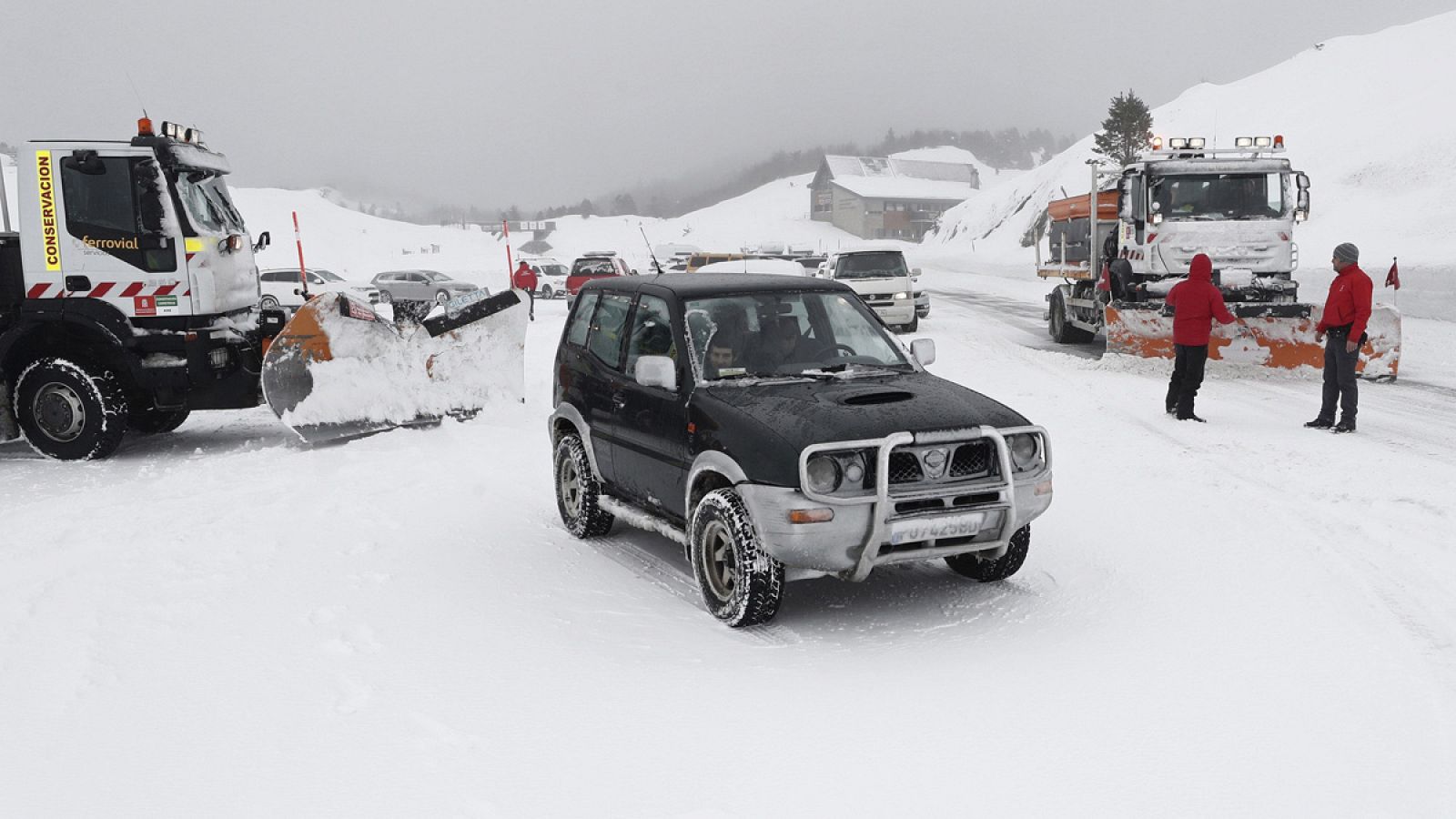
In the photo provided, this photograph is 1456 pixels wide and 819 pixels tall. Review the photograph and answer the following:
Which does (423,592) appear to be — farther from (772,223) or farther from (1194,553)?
(772,223)

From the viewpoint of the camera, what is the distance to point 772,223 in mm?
124250

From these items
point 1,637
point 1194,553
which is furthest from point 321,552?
point 1194,553

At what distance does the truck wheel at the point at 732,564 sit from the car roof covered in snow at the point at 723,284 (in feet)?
4.69

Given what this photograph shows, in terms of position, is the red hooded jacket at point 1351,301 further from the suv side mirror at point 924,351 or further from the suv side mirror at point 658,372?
the suv side mirror at point 658,372

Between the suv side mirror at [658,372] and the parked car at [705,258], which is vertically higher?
the parked car at [705,258]

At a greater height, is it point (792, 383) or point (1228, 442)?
point (792, 383)

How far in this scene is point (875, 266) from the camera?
22344 millimetres

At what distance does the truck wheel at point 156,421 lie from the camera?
1119cm

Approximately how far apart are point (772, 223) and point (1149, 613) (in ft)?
396

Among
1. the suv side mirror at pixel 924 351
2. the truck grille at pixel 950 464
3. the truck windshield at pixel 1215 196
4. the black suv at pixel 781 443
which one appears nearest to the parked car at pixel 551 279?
the truck windshield at pixel 1215 196

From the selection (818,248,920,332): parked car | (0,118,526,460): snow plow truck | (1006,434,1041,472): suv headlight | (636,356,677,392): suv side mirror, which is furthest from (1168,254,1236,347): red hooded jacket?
(818,248,920,332): parked car

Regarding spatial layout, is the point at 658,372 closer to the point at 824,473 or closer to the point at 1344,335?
the point at 824,473

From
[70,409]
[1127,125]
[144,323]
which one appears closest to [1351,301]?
[144,323]

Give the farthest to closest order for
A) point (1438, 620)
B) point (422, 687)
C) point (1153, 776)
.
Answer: point (1438, 620) < point (422, 687) < point (1153, 776)
